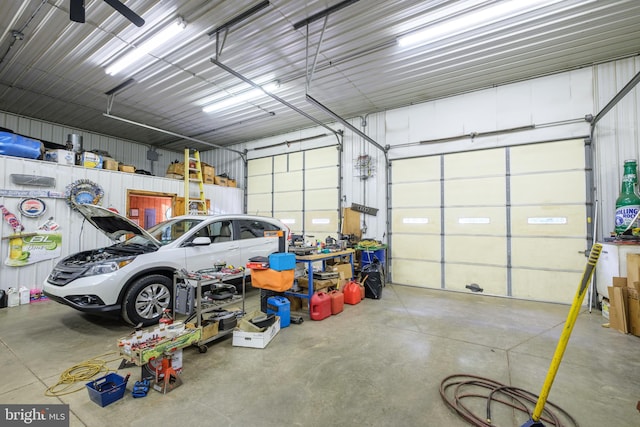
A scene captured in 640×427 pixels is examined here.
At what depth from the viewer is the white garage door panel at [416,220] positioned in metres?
6.09

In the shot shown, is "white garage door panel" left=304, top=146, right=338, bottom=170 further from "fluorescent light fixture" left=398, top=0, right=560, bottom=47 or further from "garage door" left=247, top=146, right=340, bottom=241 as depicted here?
"fluorescent light fixture" left=398, top=0, right=560, bottom=47

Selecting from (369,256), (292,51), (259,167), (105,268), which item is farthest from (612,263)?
(259,167)

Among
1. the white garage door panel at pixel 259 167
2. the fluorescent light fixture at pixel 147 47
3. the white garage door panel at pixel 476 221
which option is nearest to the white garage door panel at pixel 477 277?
the white garage door panel at pixel 476 221

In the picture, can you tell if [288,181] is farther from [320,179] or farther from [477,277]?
[477,277]

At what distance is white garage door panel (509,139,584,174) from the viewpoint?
16.1 ft

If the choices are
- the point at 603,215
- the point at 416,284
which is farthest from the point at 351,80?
the point at 603,215

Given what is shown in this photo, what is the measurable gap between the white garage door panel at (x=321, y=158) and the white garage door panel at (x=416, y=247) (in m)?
2.60

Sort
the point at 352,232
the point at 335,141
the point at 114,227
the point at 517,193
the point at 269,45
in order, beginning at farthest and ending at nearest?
the point at 335,141, the point at 352,232, the point at 517,193, the point at 269,45, the point at 114,227

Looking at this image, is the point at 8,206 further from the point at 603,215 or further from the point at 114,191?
the point at 603,215

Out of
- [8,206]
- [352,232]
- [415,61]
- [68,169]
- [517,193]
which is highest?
[415,61]

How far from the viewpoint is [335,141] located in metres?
7.52

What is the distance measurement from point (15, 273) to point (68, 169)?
2.07m

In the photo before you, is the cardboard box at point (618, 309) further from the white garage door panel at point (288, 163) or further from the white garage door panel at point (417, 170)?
the white garage door panel at point (288, 163)

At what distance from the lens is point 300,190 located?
8.08 metres
